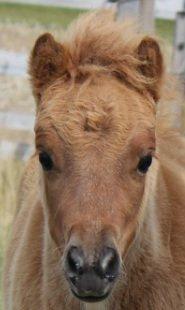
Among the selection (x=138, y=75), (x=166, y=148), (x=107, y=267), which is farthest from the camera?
(x=166, y=148)

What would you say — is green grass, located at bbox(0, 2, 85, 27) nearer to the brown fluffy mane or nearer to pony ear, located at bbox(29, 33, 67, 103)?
the brown fluffy mane

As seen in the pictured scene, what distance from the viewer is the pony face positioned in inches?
147

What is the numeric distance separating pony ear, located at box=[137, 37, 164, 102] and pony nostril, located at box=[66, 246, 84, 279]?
1024mm

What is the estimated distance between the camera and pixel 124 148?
398 centimetres

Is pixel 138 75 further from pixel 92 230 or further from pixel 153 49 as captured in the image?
pixel 92 230

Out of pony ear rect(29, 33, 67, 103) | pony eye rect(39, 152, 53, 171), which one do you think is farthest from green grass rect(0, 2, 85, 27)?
pony eye rect(39, 152, 53, 171)

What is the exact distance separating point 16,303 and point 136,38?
153 cm

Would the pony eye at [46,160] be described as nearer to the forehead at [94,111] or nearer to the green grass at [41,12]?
the forehead at [94,111]

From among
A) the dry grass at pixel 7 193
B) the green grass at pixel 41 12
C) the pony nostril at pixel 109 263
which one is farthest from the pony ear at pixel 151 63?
the green grass at pixel 41 12

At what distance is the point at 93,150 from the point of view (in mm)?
3939

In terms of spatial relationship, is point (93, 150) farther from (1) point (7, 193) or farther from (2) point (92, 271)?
(1) point (7, 193)

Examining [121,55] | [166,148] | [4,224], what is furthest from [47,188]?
[4,224]

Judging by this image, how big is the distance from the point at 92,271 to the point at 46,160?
654mm

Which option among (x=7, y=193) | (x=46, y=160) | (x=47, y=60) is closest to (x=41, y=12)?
(x=7, y=193)
